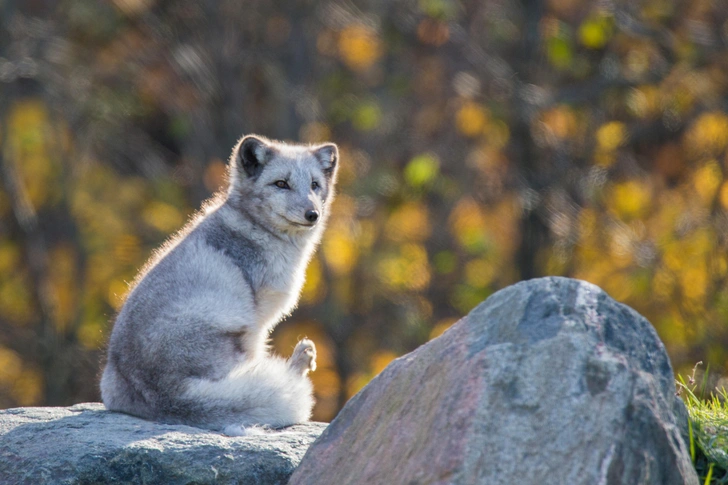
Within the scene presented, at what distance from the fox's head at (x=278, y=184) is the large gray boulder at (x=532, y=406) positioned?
7.18 ft

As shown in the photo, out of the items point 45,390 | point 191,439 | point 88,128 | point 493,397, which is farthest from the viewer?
point 88,128

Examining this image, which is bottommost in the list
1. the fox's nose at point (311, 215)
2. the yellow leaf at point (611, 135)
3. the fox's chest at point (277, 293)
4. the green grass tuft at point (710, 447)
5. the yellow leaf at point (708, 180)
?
the yellow leaf at point (708, 180)

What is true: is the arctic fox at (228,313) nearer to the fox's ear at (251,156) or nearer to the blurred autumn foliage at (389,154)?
the fox's ear at (251,156)

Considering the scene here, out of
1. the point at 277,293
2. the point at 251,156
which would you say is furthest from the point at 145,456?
the point at 251,156

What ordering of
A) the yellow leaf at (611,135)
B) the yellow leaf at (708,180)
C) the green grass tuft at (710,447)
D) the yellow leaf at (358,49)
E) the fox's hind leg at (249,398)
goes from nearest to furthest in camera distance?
the green grass tuft at (710,447) < the fox's hind leg at (249,398) < the yellow leaf at (708,180) < the yellow leaf at (611,135) < the yellow leaf at (358,49)

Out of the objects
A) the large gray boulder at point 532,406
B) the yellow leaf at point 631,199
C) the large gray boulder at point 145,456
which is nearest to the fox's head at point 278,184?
the large gray boulder at point 145,456

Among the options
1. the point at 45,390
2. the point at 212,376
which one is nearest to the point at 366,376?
the point at 45,390

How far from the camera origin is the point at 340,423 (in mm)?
4426

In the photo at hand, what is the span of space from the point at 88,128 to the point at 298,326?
5.46 metres

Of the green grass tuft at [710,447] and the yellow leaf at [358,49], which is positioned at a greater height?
the yellow leaf at [358,49]

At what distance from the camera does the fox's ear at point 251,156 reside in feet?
21.1

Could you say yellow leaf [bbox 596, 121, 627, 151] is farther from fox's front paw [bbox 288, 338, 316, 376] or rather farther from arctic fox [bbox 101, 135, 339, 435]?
fox's front paw [bbox 288, 338, 316, 376]

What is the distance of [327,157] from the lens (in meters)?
7.00

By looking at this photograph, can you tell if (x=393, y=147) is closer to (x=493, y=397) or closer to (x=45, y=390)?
(x=45, y=390)
